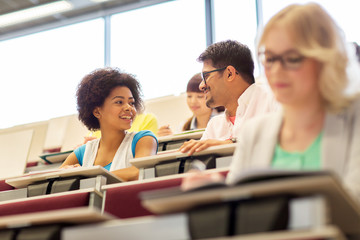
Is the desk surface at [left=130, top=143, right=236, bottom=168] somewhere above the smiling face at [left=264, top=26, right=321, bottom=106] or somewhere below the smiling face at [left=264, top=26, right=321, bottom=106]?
above

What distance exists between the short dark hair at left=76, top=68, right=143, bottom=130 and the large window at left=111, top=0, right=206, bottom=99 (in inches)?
101

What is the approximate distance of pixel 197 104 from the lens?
344 cm

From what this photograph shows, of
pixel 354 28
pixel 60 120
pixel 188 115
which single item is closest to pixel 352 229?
pixel 188 115

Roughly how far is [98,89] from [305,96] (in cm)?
153

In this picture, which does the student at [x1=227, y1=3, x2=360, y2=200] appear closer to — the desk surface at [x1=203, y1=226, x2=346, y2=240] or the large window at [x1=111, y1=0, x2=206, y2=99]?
the desk surface at [x1=203, y1=226, x2=346, y2=240]

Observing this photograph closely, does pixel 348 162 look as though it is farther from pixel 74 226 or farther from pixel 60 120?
pixel 60 120

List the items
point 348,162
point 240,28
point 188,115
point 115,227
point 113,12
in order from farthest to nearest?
point 113,12
point 240,28
point 188,115
point 348,162
point 115,227

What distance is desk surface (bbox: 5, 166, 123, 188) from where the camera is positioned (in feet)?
5.94

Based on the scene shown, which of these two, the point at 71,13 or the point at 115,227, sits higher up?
the point at 71,13

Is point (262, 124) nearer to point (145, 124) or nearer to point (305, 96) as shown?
point (305, 96)

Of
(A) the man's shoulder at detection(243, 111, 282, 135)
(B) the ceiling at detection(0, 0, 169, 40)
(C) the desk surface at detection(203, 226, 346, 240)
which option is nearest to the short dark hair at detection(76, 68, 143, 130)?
(A) the man's shoulder at detection(243, 111, 282, 135)

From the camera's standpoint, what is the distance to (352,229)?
1004 millimetres

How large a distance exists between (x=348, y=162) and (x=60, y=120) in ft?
10.8

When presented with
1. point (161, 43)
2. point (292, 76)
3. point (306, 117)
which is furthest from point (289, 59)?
point (161, 43)
